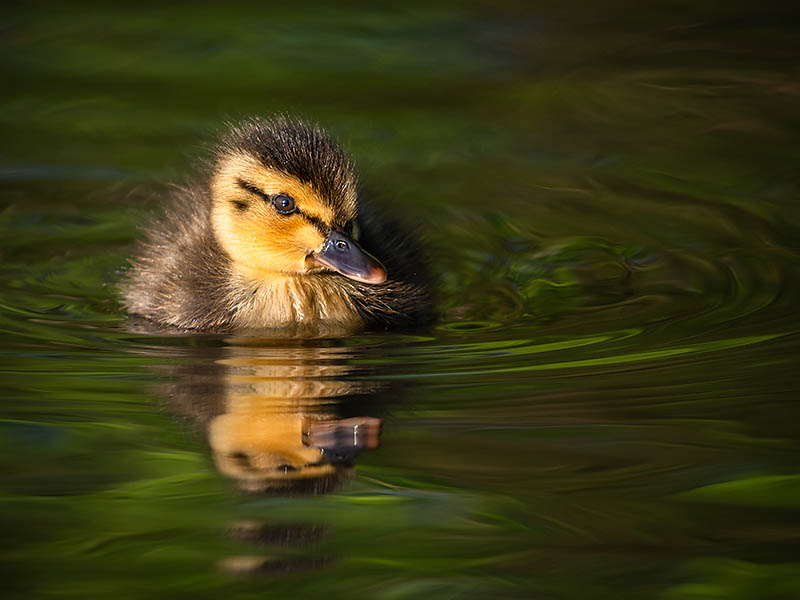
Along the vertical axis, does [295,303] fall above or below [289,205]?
below

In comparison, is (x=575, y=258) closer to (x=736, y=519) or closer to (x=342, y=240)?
(x=342, y=240)

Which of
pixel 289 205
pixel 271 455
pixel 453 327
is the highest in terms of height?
pixel 289 205

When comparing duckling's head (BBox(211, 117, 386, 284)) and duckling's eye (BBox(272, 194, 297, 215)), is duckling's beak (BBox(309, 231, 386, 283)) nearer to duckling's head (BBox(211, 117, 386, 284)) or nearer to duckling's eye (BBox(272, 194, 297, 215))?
duckling's head (BBox(211, 117, 386, 284))

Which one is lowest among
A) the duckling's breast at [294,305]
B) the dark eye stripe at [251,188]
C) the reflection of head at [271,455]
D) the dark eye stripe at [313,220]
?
the reflection of head at [271,455]

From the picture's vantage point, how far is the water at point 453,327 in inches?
108

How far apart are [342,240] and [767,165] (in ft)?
7.22

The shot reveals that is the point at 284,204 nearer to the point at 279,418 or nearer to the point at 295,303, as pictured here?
the point at 295,303

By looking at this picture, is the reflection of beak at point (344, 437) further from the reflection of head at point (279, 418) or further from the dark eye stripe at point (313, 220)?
the dark eye stripe at point (313, 220)

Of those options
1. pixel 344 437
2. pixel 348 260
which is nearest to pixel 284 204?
pixel 348 260

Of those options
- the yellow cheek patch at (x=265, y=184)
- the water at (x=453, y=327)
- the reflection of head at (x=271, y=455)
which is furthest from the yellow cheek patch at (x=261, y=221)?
the reflection of head at (x=271, y=455)

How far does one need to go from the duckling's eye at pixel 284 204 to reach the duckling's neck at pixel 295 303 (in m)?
0.24

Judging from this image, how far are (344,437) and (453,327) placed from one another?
4.08 feet

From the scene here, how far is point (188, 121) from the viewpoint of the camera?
632 centimetres

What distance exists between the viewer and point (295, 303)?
4.55m
